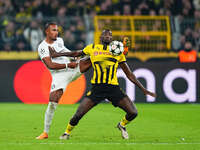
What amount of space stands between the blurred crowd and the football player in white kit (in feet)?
33.2

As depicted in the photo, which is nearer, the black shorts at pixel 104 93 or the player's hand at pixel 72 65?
the black shorts at pixel 104 93

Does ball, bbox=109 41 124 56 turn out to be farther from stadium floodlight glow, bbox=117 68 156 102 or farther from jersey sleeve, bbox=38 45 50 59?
stadium floodlight glow, bbox=117 68 156 102

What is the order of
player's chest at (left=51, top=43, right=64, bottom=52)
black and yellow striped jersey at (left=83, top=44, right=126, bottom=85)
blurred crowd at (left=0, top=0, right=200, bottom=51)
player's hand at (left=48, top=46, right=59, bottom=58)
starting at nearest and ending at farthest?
1. black and yellow striped jersey at (left=83, top=44, right=126, bottom=85)
2. player's hand at (left=48, top=46, right=59, bottom=58)
3. player's chest at (left=51, top=43, right=64, bottom=52)
4. blurred crowd at (left=0, top=0, right=200, bottom=51)

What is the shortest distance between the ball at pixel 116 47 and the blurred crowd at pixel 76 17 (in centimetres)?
1099

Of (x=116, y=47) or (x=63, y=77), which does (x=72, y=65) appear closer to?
(x=63, y=77)

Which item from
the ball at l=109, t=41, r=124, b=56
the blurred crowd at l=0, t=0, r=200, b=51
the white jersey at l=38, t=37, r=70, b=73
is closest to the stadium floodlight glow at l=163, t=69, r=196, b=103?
the blurred crowd at l=0, t=0, r=200, b=51

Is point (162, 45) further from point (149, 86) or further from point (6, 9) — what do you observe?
point (6, 9)

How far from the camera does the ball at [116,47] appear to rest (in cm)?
955

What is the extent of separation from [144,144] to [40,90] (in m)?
10.3

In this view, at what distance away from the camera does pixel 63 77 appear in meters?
10.2

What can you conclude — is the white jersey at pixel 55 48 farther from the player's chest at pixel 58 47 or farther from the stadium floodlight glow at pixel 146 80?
the stadium floodlight glow at pixel 146 80

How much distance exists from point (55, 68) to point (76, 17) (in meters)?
11.1

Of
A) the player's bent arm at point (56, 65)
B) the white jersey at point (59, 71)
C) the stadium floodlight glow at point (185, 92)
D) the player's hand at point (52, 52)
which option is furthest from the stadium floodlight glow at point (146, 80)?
the player's bent arm at point (56, 65)

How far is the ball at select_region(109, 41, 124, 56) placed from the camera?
9547mm
